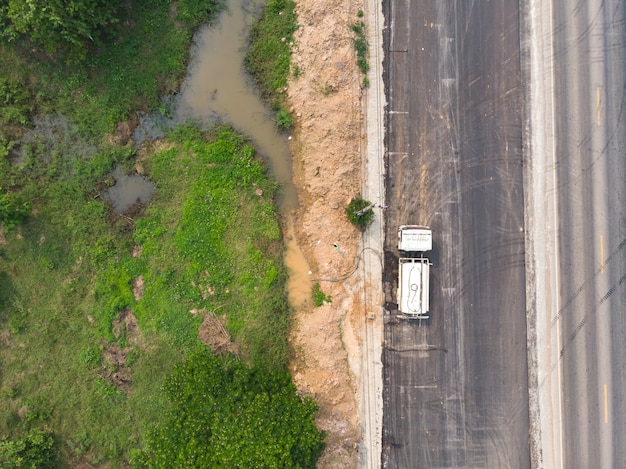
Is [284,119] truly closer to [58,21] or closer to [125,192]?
[125,192]

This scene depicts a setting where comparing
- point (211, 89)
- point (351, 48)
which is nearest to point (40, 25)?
point (211, 89)

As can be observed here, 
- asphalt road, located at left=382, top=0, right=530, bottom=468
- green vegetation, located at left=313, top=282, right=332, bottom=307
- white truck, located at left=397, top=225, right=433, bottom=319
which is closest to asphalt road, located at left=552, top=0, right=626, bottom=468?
asphalt road, located at left=382, top=0, right=530, bottom=468

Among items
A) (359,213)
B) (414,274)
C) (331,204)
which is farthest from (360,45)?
(414,274)

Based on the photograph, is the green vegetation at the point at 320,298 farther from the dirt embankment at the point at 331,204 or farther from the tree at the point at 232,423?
the tree at the point at 232,423

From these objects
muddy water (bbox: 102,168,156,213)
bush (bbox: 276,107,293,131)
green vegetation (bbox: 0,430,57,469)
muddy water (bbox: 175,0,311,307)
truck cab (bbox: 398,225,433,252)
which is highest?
muddy water (bbox: 175,0,311,307)

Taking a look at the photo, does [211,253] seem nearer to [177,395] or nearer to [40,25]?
[177,395]

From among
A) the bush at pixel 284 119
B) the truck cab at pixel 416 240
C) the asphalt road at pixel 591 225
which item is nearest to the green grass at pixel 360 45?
the bush at pixel 284 119

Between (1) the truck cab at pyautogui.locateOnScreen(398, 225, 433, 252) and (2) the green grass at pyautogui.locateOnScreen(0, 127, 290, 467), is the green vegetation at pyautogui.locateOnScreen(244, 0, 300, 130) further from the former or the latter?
(1) the truck cab at pyautogui.locateOnScreen(398, 225, 433, 252)
